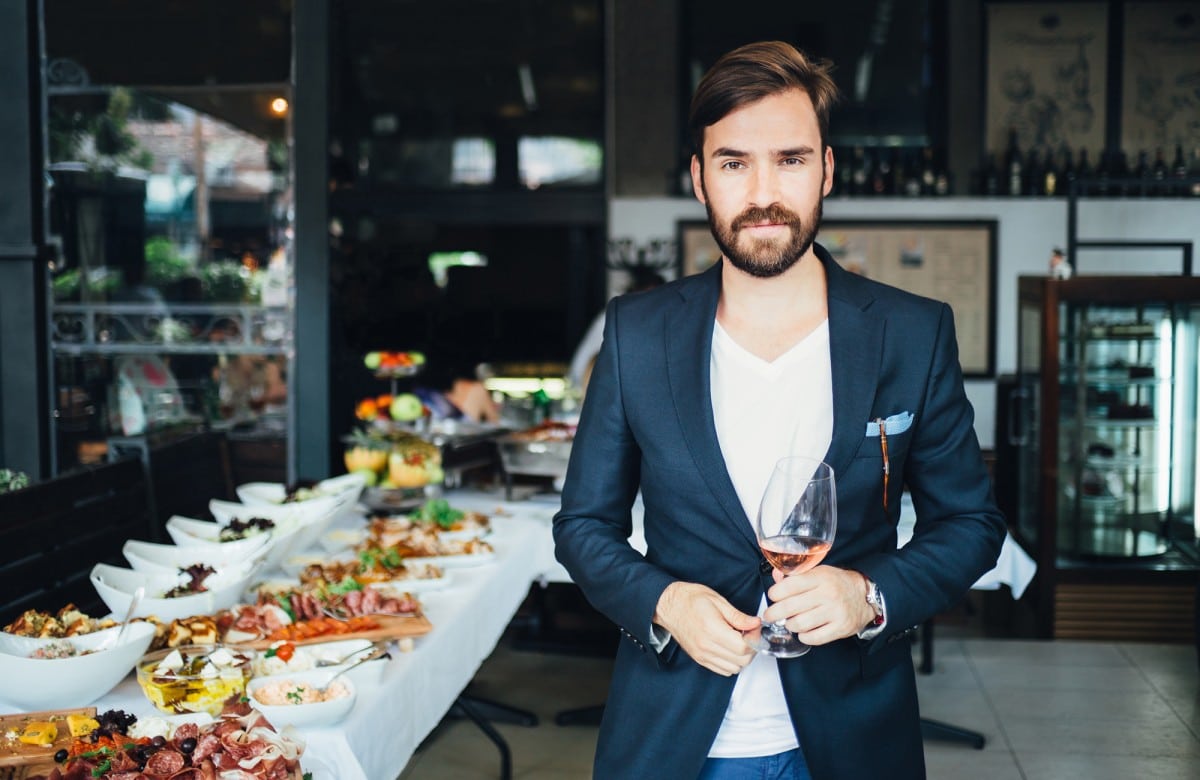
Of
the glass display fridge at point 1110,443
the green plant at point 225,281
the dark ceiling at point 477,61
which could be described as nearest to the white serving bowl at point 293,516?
the green plant at point 225,281

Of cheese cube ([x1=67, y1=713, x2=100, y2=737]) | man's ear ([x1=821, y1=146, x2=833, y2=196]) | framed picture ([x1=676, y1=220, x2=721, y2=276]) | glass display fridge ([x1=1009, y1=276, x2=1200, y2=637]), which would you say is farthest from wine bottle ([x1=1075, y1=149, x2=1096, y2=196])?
cheese cube ([x1=67, y1=713, x2=100, y2=737])

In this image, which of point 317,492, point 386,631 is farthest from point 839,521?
point 317,492

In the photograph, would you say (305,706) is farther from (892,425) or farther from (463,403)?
(463,403)

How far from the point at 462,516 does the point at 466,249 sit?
447 cm

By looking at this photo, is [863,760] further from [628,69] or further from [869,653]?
[628,69]

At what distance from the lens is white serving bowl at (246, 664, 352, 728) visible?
194 centimetres

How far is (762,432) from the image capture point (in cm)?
173

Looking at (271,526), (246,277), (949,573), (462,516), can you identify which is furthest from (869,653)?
(246,277)

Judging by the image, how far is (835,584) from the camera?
4.97 ft

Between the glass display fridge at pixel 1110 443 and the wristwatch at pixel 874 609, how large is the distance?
437cm

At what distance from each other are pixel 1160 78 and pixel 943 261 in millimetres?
1604

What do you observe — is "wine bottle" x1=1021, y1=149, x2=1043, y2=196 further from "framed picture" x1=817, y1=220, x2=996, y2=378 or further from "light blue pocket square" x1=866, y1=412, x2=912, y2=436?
"light blue pocket square" x1=866, y1=412, x2=912, y2=436

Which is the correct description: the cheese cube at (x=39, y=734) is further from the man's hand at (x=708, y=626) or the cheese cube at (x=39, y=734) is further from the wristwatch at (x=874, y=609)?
the wristwatch at (x=874, y=609)

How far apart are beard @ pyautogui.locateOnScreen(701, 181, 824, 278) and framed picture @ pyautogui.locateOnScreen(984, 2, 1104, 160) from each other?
234 inches
